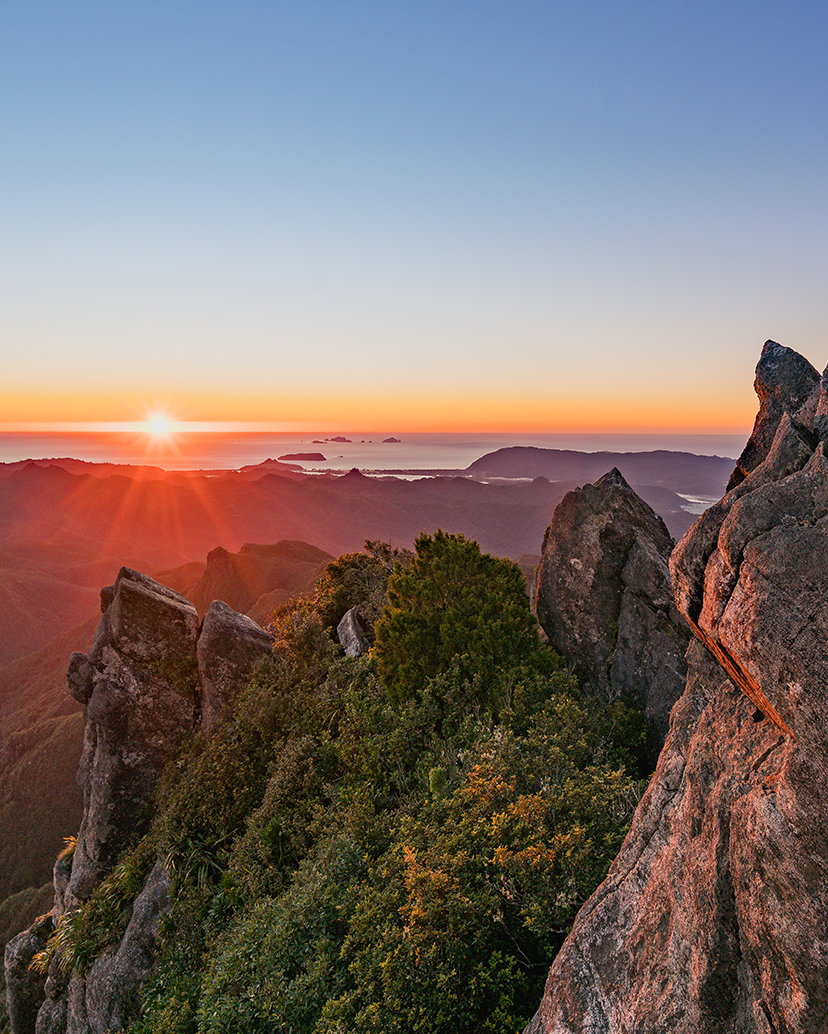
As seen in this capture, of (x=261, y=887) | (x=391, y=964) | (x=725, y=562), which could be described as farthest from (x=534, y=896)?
(x=261, y=887)

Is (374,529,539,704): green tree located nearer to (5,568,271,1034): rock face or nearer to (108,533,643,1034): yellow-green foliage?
(108,533,643,1034): yellow-green foliage

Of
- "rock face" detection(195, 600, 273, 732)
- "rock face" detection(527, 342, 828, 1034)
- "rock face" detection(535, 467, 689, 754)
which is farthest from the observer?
"rock face" detection(195, 600, 273, 732)

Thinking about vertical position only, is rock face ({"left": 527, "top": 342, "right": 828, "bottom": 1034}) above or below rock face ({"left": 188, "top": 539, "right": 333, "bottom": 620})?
above

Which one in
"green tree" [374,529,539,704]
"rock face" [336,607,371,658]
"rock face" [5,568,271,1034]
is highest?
"green tree" [374,529,539,704]

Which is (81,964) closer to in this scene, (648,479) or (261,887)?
(261,887)

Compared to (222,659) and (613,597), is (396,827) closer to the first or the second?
(613,597)

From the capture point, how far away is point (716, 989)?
522 centimetres

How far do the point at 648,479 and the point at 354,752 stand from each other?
19282cm

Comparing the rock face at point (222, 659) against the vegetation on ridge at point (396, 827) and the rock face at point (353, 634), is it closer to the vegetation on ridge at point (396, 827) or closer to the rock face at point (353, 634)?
the vegetation on ridge at point (396, 827)

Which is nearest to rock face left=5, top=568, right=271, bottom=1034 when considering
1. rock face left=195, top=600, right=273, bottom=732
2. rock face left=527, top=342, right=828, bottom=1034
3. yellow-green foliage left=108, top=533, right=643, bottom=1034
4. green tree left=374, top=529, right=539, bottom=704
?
rock face left=195, top=600, right=273, bottom=732

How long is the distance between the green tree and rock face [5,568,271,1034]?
8499mm

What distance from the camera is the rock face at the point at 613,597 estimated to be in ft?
57.0

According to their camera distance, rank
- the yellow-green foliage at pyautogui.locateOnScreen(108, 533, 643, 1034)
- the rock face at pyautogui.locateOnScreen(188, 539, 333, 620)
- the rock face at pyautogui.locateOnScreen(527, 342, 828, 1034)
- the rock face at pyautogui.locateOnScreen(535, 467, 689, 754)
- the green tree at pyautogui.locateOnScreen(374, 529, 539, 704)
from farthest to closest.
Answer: the rock face at pyautogui.locateOnScreen(188, 539, 333, 620) → the green tree at pyautogui.locateOnScreen(374, 529, 539, 704) → the rock face at pyautogui.locateOnScreen(535, 467, 689, 754) → the yellow-green foliage at pyautogui.locateOnScreen(108, 533, 643, 1034) → the rock face at pyautogui.locateOnScreen(527, 342, 828, 1034)

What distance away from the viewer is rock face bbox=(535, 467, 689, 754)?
57.0 feet
